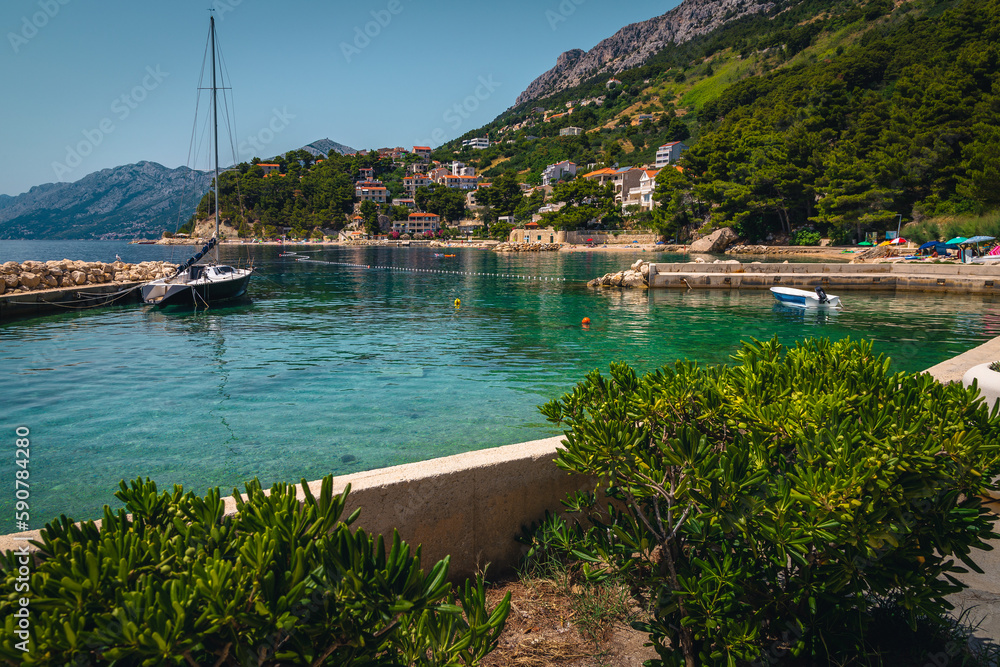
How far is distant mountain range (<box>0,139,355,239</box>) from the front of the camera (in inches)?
6112

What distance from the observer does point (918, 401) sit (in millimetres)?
2471

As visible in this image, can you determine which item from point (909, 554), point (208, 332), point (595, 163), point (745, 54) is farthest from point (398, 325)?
A: point (745, 54)

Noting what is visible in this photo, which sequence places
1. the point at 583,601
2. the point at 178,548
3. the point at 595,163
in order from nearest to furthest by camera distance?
1. the point at 178,548
2. the point at 583,601
3. the point at 595,163

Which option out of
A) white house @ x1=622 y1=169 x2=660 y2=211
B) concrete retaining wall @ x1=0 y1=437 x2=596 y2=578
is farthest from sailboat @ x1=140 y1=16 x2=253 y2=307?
white house @ x1=622 y1=169 x2=660 y2=211

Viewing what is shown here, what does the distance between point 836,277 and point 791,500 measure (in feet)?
93.6

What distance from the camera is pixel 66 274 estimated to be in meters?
23.0

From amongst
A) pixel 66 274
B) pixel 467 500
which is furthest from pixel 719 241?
pixel 467 500

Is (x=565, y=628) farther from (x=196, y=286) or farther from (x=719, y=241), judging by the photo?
Result: (x=719, y=241)

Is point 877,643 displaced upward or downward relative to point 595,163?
downward

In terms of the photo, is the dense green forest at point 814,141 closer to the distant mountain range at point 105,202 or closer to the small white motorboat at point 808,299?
the small white motorboat at point 808,299

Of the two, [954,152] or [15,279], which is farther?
[954,152]

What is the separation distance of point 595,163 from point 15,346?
133 m

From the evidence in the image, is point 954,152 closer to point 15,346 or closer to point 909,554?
point 909,554

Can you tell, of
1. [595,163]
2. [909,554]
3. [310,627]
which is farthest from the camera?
[595,163]
